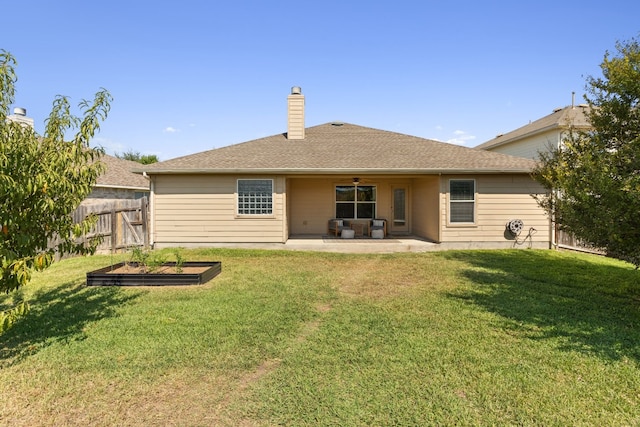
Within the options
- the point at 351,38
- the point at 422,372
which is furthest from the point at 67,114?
the point at 351,38

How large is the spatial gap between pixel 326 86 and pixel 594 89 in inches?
460

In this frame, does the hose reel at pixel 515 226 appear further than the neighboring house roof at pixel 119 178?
No

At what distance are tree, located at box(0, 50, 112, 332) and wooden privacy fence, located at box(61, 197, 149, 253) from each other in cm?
711

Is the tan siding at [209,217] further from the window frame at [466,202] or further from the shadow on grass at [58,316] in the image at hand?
the window frame at [466,202]

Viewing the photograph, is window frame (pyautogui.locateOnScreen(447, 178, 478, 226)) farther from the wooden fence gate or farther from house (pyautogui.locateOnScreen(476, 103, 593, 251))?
the wooden fence gate

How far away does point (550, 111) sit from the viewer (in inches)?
766

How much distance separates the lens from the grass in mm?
2541

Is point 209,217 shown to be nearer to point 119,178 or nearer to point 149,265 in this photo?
point 149,265

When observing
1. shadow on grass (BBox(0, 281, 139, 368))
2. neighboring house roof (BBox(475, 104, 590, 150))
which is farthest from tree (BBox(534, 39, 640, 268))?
neighboring house roof (BBox(475, 104, 590, 150))

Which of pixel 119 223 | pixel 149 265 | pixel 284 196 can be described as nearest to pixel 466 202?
pixel 284 196

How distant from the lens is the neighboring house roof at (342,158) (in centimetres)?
1048

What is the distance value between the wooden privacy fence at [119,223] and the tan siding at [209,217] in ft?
3.18

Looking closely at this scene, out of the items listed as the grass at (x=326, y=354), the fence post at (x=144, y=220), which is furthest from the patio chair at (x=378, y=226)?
the fence post at (x=144, y=220)

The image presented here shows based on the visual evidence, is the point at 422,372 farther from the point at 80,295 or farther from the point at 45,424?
the point at 80,295
